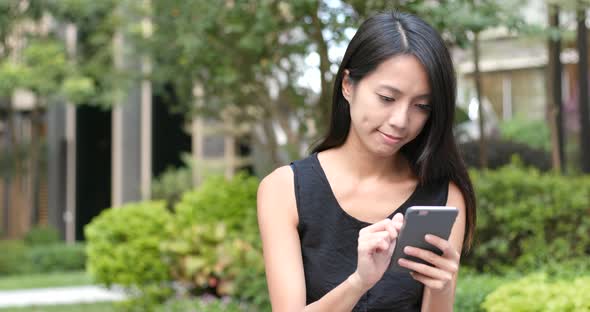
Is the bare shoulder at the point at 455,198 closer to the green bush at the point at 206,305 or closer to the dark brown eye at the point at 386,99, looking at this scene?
the dark brown eye at the point at 386,99

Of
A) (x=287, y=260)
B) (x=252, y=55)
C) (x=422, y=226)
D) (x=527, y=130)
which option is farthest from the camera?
(x=527, y=130)

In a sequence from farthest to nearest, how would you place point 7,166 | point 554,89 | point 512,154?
point 7,166
point 512,154
point 554,89

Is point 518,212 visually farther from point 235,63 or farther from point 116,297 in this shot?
point 116,297

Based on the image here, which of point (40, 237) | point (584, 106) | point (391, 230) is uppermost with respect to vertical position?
point (584, 106)

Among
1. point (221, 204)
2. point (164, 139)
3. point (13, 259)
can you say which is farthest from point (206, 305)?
point (164, 139)

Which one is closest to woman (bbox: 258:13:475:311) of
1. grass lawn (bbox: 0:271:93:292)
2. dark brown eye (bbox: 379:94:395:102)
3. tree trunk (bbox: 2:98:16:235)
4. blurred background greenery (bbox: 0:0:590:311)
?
dark brown eye (bbox: 379:94:395:102)

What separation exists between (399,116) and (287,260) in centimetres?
50

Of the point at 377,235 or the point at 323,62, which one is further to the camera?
the point at 323,62

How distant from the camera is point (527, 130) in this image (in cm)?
1593

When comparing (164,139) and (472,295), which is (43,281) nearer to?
(164,139)

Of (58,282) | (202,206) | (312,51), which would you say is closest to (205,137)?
(58,282)

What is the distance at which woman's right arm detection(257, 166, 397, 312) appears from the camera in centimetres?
221

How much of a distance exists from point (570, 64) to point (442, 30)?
10392 millimetres

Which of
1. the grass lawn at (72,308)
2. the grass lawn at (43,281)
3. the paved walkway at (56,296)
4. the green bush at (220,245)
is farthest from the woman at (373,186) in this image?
the grass lawn at (43,281)
